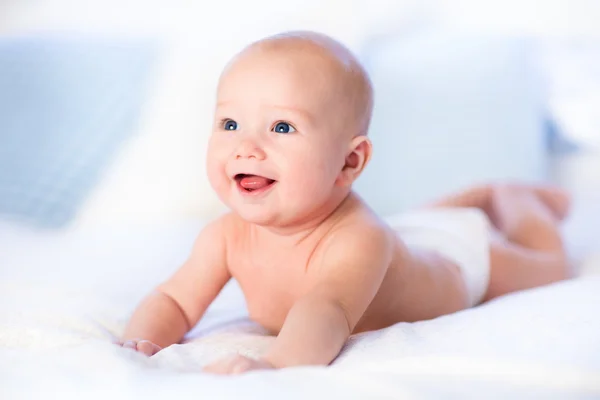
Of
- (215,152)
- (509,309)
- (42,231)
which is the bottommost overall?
(42,231)

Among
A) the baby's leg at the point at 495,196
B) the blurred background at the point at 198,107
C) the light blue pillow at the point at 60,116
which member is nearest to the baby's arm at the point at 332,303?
the baby's leg at the point at 495,196

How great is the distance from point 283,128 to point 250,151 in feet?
0.19

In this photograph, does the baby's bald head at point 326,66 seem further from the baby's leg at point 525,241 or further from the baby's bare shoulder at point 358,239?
Result: the baby's leg at point 525,241

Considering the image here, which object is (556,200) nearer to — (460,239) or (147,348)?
(460,239)

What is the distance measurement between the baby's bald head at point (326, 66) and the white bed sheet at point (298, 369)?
0.27 meters

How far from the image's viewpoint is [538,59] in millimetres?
2246

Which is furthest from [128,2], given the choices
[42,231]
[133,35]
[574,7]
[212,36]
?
[574,7]

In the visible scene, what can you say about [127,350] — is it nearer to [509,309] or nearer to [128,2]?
[509,309]

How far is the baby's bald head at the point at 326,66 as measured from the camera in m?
0.97

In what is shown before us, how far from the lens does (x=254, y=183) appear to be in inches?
37.9

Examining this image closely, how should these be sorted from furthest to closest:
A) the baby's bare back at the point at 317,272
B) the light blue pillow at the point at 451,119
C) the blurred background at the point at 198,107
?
1. the light blue pillow at the point at 451,119
2. the blurred background at the point at 198,107
3. the baby's bare back at the point at 317,272

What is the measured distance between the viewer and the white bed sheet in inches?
27.5

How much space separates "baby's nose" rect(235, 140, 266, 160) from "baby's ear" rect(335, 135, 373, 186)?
0.13 m

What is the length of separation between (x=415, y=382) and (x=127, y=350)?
0.28 m
